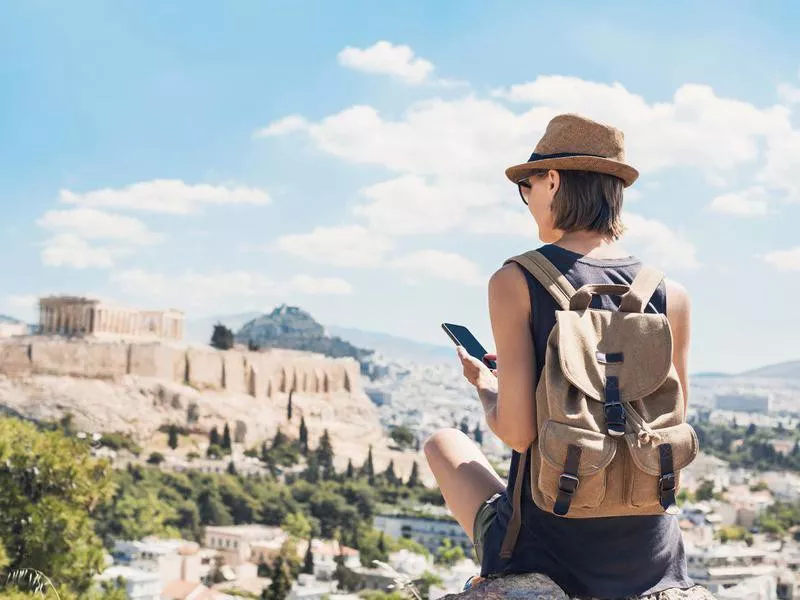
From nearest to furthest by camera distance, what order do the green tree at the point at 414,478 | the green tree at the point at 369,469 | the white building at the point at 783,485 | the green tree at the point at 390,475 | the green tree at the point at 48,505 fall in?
the green tree at the point at 48,505 < the green tree at the point at 390,475 < the green tree at the point at 369,469 < the green tree at the point at 414,478 < the white building at the point at 783,485

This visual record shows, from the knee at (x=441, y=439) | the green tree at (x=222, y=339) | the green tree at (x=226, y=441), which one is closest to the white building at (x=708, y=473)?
the green tree at (x=222, y=339)

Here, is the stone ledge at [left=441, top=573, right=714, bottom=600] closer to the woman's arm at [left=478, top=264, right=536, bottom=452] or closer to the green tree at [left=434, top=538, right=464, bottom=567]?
the woman's arm at [left=478, top=264, right=536, bottom=452]

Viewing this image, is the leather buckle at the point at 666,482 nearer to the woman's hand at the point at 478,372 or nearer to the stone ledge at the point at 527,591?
the stone ledge at the point at 527,591

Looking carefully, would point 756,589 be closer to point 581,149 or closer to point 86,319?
point 86,319

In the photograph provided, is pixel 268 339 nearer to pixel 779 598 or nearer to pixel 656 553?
pixel 779 598

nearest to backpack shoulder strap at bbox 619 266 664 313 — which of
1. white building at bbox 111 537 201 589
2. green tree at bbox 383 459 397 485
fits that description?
white building at bbox 111 537 201 589

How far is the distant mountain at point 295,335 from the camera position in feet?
367

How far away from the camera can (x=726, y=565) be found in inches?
1267

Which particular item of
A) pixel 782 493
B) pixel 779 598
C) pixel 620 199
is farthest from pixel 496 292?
pixel 782 493

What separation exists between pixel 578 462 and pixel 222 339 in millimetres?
45593

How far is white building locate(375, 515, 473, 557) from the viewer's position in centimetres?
3494

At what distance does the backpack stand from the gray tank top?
3 cm

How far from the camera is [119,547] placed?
28.0 metres

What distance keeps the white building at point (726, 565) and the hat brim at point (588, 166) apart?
96.0 feet
